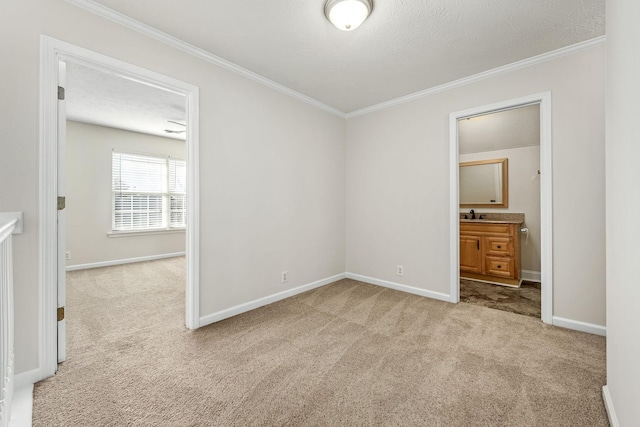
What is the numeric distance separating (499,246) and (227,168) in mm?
3746

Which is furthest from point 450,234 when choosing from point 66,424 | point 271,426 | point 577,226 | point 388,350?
point 66,424

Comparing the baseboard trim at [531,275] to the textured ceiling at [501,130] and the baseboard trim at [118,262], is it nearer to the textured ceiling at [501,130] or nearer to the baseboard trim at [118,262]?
the textured ceiling at [501,130]

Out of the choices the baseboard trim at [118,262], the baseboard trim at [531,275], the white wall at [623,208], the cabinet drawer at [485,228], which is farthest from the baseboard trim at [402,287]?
the baseboard trim at [118,262]

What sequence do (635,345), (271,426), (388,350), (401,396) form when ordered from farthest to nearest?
(388,350) → (401,396) → (271,426) → (635,345)

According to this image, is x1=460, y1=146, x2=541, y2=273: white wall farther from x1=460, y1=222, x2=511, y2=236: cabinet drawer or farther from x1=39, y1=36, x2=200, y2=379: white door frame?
x1=39, y1=36, x2=200, y2=379: white door frame

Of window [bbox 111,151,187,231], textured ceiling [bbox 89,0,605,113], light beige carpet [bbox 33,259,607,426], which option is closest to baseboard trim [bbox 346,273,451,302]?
light beige carpet [bbox 33,259,607,426]

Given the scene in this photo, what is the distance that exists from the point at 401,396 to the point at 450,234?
2.03 meters

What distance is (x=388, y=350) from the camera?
213 cm

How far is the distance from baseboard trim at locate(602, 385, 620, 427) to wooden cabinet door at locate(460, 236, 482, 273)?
2592 millimetres

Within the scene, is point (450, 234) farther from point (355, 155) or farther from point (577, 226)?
point (355, 155)

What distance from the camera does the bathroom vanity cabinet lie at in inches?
150

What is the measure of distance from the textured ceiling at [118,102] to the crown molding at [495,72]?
2559 mm

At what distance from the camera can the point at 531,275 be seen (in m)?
4.20

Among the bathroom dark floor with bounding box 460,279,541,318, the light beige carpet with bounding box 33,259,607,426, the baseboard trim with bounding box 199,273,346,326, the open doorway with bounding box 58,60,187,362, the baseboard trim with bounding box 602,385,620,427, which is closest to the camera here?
the baseboard trim with bounding box 602,385,620,427
